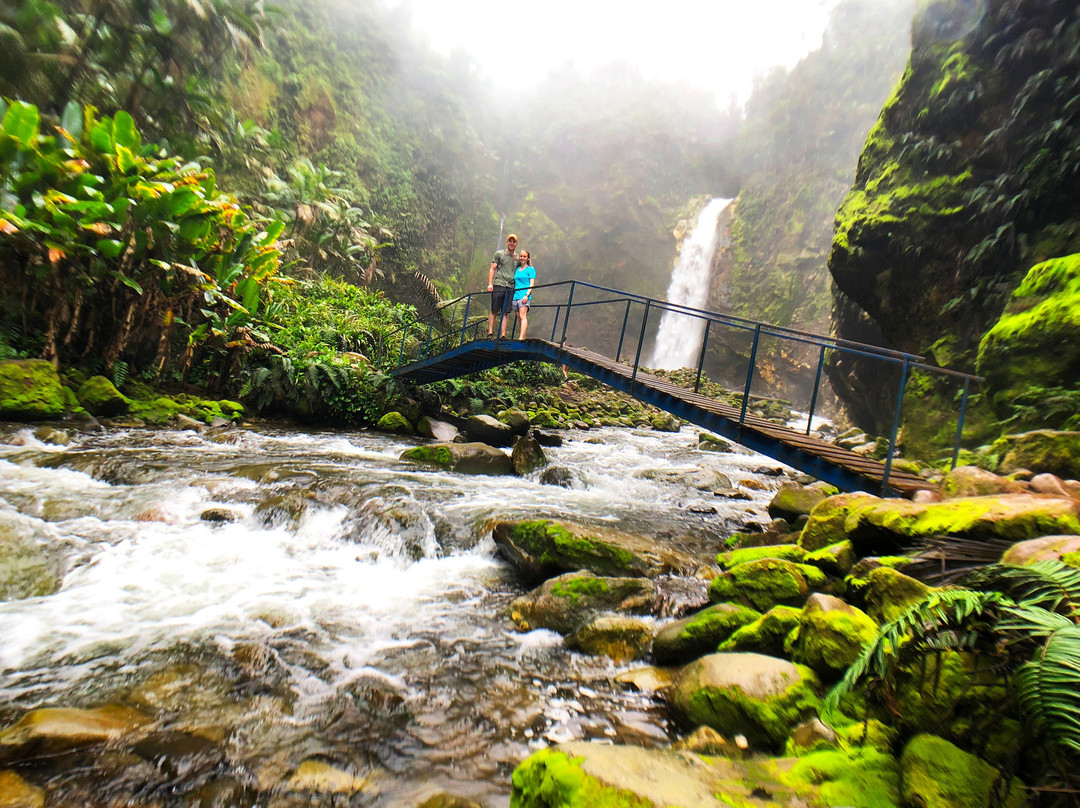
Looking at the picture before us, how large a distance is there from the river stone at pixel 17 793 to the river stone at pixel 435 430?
869 cm

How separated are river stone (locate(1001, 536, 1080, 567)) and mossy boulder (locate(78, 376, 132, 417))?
9.78 meters

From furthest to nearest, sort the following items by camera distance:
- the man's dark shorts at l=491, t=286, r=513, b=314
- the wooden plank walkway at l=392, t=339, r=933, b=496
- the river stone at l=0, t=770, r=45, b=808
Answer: the man's dark shorts at l=491, t=286, r=513, b=314, the wooden plank walkway at l=392, t=339, r=933, b=496, the river stone at l=0, t=770, r=45, b=808

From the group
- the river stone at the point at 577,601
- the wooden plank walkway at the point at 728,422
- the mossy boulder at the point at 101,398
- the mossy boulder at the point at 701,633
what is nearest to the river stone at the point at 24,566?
the river stone at the point at 577,601

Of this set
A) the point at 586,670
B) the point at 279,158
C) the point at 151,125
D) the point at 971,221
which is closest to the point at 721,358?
the point at 971,221

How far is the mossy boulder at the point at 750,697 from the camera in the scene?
6.87 ft

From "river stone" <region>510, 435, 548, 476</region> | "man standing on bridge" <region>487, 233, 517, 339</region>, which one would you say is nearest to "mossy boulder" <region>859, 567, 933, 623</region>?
"river stone" <region>510, 435, 548, 476</region>

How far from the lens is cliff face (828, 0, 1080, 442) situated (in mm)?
7773

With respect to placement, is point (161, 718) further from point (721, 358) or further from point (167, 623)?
point (721, 358)

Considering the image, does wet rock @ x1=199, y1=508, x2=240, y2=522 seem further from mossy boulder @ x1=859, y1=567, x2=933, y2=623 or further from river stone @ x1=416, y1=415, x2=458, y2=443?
river stone @ x1=416, y1=415, x2=458, y2=443

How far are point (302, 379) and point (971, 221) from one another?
12.4 metres

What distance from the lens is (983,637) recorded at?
1649 millimetres

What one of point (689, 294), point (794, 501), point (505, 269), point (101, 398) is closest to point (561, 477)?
point (794, 501)

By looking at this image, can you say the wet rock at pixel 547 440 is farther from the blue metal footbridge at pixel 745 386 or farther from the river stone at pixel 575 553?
the river stone at pixel 575 553

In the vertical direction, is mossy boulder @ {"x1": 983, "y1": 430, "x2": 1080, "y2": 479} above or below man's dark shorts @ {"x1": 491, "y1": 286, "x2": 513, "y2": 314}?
below
